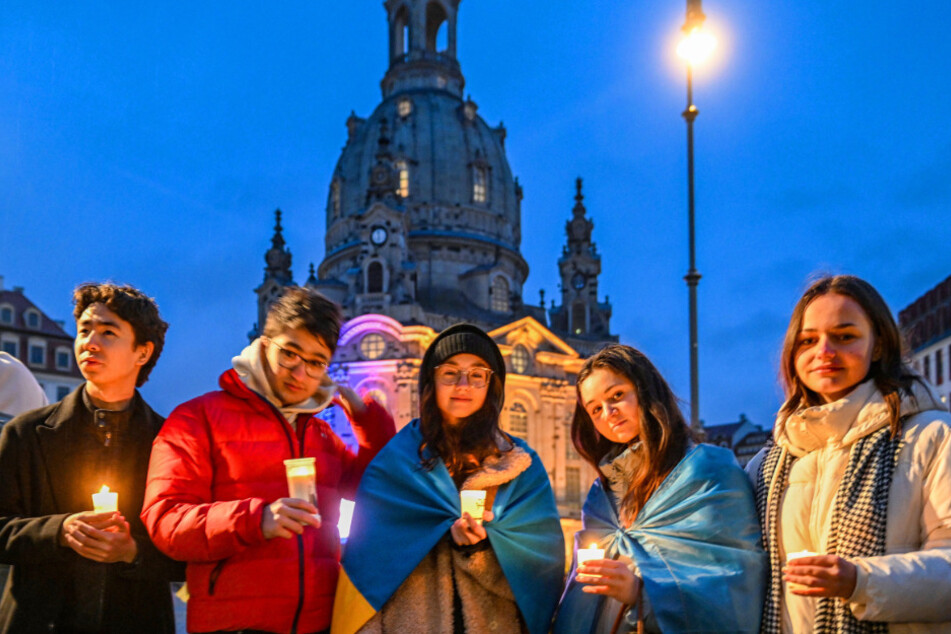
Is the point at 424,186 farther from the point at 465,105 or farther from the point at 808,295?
the point at 808,295

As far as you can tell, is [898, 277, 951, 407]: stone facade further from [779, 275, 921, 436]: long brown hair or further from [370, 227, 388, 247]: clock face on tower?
[779, 275, 921, 436]: long brown hair

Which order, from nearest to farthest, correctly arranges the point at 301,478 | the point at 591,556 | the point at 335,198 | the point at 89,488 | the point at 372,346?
the point at 301,478 → the point at 591,556 → the point at 89,488 → the point at 372,346 → the point at 335,198

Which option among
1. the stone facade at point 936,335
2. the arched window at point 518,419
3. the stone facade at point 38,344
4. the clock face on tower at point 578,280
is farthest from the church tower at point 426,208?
the stone facade at point 936,335

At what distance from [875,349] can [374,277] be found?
4499 centimetres

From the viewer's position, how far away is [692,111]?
12039mm

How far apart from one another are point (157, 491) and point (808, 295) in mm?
3712

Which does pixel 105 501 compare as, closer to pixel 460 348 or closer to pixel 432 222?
pixel 460 348

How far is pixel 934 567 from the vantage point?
3.77 m

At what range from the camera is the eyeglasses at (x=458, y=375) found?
5148 mm

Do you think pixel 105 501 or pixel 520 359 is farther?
pixel 520 359

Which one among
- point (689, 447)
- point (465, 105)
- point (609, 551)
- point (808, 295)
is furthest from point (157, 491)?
point (465, 105)

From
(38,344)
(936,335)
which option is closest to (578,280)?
(936,335)

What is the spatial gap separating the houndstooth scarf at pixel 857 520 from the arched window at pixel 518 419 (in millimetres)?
44823

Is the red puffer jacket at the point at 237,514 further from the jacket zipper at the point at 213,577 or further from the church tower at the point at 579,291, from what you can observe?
the church tower at the point at 579,291
